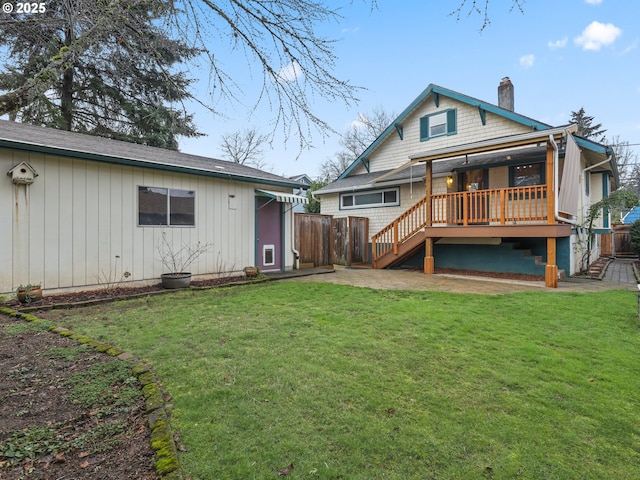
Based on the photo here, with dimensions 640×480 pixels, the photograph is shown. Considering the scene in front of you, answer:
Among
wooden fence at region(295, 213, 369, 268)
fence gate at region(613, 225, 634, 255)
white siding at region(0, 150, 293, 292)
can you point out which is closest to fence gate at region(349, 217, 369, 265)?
wooden fence at region(295, 213, 369, 268)

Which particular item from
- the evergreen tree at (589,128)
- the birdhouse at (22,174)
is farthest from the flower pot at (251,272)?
the evergreen tree at (589,128)

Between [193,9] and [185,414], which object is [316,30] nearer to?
[193,9]

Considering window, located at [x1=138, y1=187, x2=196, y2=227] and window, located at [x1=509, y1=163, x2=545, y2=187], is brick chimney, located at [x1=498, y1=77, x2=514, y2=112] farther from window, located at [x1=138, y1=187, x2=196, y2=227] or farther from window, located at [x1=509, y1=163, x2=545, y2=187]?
window, located at [x1=138, y1=187, x2=196, y2=227]

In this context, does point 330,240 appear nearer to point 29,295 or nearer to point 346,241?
point 346,241

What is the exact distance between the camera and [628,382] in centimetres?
288

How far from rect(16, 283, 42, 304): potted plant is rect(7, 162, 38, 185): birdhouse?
1.79 meters

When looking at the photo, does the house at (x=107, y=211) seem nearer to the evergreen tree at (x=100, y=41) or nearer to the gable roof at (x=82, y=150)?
the gable roof at (x=82, y=150)

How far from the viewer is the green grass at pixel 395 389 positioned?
1897 mm

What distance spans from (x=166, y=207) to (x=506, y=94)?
12.5 metres

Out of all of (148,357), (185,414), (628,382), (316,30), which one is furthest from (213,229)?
(628,382)

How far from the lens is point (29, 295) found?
553cm

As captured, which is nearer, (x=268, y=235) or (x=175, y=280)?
(x=175, y=280)

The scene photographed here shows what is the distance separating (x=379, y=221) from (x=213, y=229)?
7238 millimetres

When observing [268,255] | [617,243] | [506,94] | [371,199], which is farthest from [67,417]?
[617,243]
